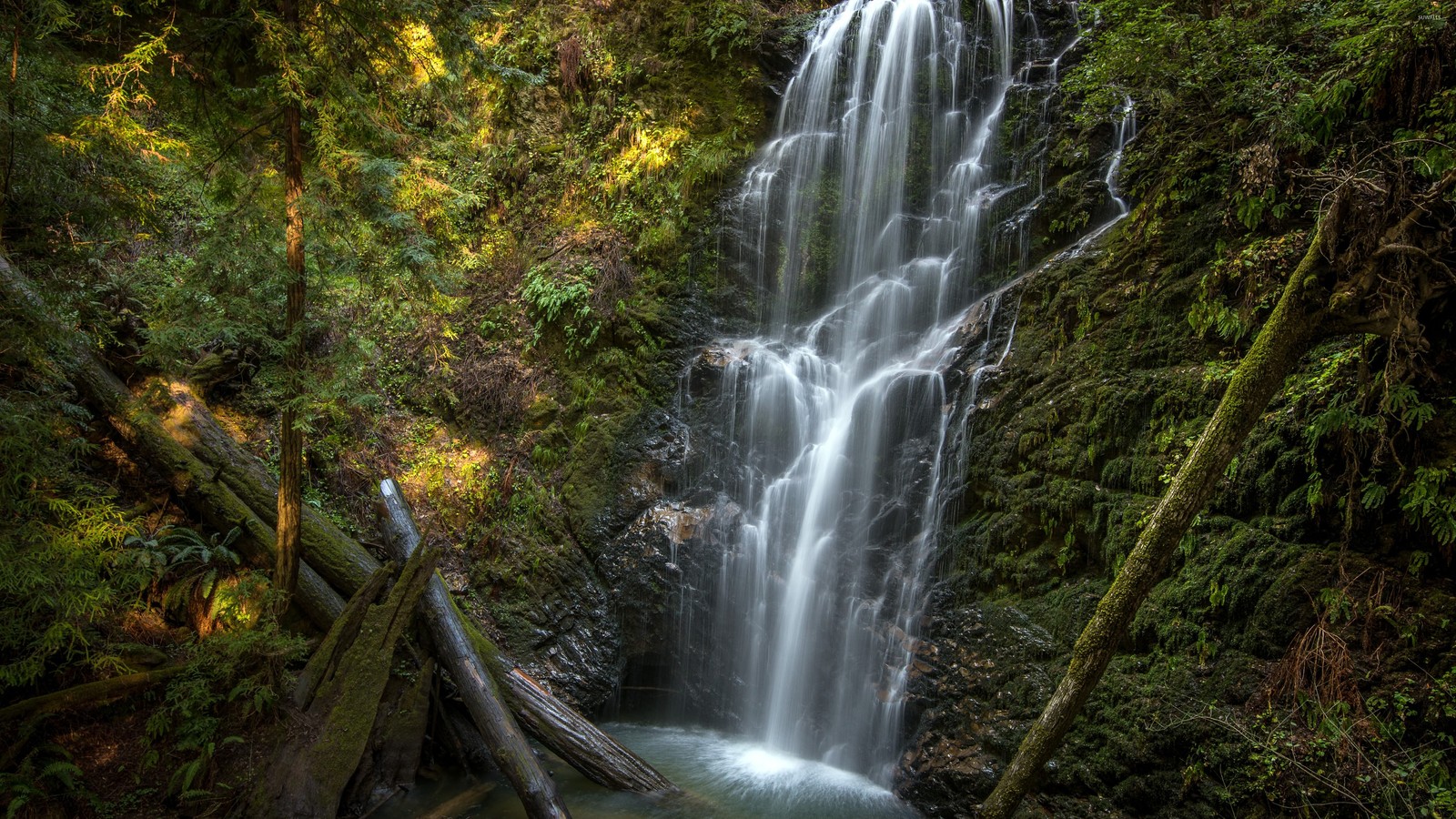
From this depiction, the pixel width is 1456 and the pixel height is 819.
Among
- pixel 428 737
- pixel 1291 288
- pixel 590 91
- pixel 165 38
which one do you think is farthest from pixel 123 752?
pixel 590 91

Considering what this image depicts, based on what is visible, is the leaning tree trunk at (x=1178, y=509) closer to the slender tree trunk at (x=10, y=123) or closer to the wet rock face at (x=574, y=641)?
the wet rock face at (x=574, y=641)

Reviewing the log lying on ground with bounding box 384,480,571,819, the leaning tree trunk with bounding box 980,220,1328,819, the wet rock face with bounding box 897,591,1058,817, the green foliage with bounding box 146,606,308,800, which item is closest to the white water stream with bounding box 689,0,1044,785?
the wet rock face with bounding box 897,591,1058,817

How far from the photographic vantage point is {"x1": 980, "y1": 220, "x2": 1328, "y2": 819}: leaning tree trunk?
394 centimetres

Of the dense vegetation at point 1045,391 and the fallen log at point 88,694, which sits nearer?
the dense vegetation at point 1045,391

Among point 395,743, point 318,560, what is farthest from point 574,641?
point 318,560

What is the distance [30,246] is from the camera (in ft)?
14.4

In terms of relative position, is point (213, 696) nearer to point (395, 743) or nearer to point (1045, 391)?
point (395, 743)

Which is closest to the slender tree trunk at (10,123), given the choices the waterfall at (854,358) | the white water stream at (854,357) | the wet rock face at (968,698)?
the waterfall at (854,358)

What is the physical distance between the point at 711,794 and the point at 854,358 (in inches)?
211

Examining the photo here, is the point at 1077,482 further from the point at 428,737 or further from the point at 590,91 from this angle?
the point at 590,91

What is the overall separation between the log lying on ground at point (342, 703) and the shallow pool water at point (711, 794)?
80 centimetres

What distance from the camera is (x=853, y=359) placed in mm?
8961

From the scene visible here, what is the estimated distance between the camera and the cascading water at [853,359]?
6977 millimetres

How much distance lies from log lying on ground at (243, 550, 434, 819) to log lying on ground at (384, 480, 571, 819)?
347 millimetres
